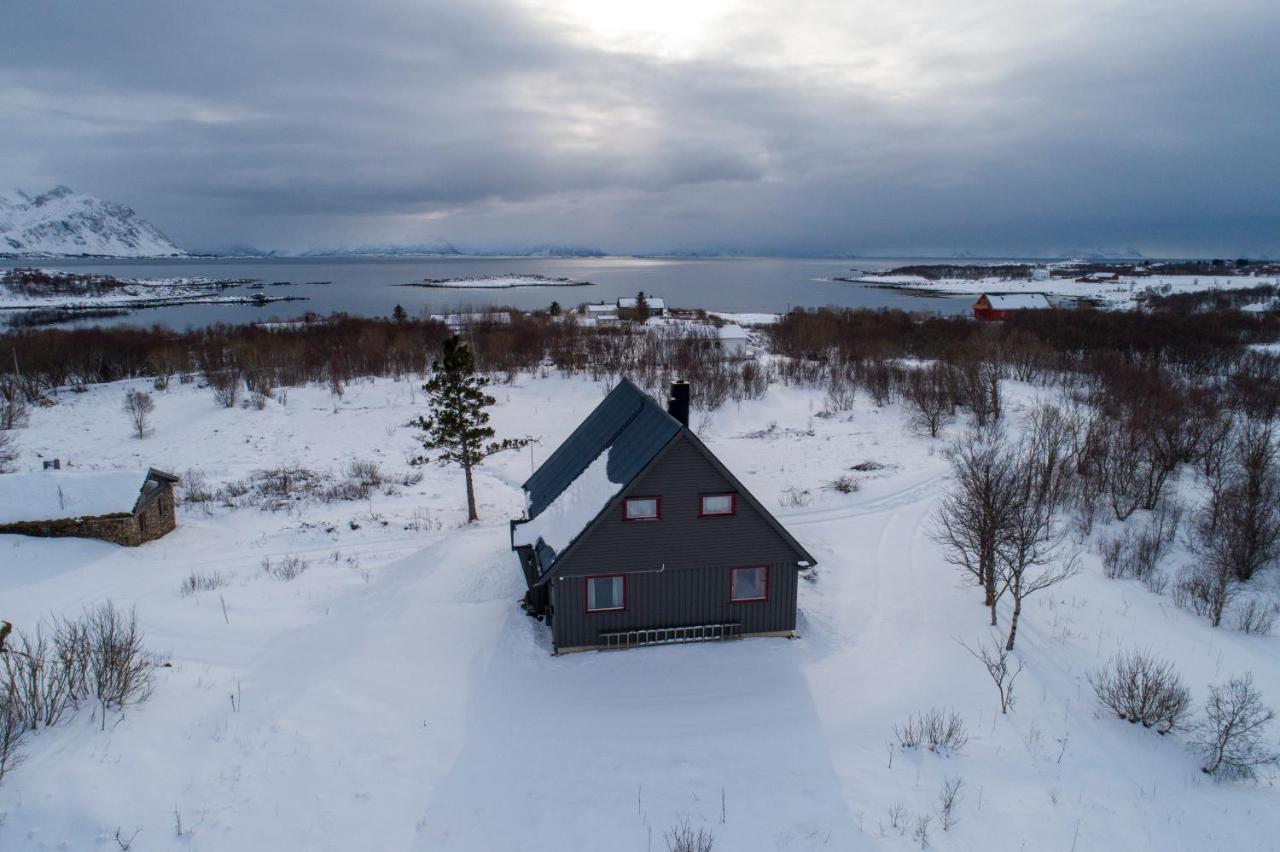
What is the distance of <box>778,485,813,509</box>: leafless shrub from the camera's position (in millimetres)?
28344

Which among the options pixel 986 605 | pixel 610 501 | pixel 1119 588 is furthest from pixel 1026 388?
pixel 610 501

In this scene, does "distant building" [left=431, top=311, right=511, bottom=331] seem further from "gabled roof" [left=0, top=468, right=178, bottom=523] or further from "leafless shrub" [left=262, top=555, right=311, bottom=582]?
"leafless shrub" [left=262, top=555, right=311, bottom=582]

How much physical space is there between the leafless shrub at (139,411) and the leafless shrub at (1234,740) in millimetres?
48046

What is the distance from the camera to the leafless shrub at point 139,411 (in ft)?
129

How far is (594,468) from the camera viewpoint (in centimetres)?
1828

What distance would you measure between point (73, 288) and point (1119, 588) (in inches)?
7134

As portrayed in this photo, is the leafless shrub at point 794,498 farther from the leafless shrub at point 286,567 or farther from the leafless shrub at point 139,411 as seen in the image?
the leafless shrub at point 139,411

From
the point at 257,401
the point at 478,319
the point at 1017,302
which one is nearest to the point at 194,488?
the point at 257,401

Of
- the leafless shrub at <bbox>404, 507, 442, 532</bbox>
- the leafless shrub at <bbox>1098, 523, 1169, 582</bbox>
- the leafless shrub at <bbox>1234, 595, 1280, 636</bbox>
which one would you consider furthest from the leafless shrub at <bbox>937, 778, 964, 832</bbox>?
the leafless shrub at <bbox>404, 507, 442, 532</bbox>

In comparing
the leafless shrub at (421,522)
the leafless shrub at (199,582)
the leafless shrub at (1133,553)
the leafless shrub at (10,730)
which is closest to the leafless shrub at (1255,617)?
the leafless shrub at (1133,553)

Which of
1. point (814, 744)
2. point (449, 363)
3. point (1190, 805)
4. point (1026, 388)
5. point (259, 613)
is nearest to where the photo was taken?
point (1190, 805)

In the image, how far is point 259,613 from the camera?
18422mm

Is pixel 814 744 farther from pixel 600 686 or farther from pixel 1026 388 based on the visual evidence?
pixel 1026 388

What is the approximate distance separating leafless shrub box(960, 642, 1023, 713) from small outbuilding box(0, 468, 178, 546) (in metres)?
26.0
